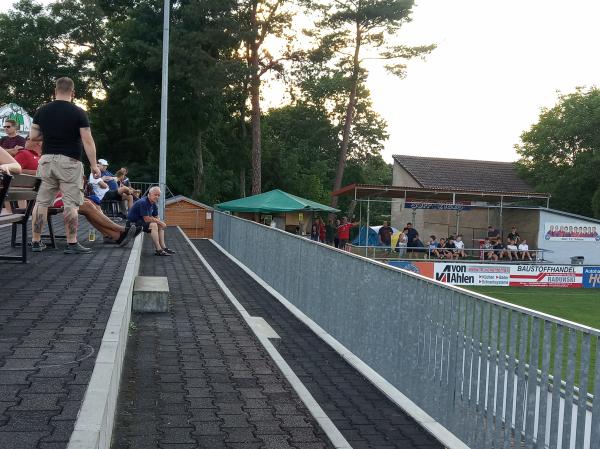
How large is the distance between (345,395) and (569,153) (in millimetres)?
52826

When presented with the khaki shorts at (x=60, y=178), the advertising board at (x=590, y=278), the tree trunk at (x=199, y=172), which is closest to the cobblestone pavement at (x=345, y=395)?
the khaki shorts at (x=60, y=178)

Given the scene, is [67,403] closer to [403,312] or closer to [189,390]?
[189,390]

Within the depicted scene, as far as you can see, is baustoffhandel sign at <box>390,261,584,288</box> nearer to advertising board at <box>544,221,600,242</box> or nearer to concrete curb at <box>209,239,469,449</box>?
advertising board at <box>544,221,600,242</box>

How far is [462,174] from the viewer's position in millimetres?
54781

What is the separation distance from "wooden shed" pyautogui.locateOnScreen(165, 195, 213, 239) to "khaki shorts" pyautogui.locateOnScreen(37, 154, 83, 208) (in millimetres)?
28984

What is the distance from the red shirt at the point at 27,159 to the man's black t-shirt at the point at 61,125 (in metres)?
1.05

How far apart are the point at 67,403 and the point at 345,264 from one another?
5143mm

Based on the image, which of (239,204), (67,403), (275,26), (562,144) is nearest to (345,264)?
(67,403)

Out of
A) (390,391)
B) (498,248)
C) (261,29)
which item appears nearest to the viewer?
(390,391)

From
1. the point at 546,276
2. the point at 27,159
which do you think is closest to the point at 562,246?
the point at 546,276

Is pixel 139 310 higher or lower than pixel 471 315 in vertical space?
lower

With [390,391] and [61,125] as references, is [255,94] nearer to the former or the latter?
[61,125]

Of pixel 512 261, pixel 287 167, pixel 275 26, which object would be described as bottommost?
pixel 512 261

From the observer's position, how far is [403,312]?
261 inches
